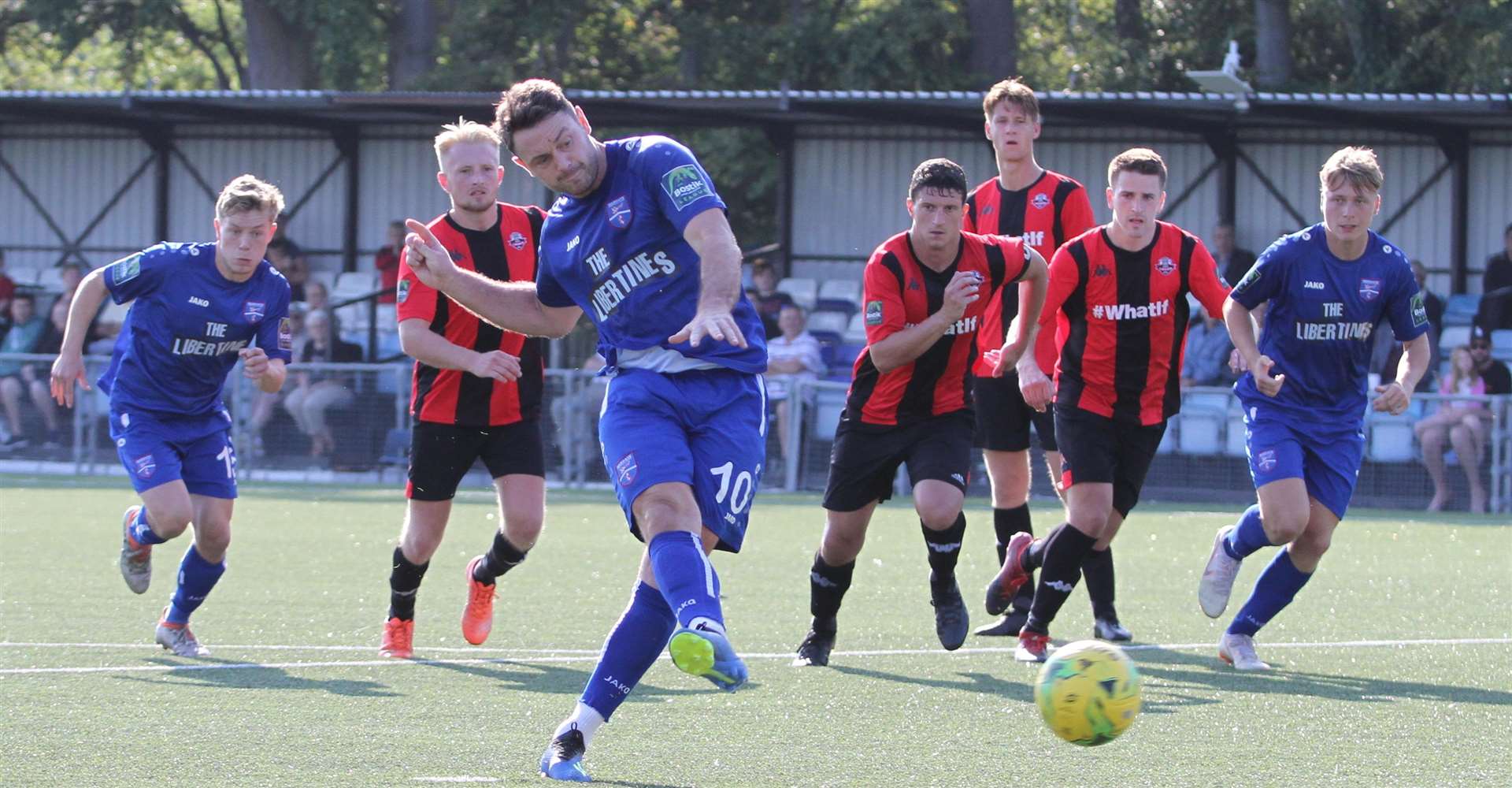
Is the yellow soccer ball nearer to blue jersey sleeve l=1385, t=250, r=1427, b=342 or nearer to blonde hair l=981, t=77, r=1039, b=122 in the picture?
blue jersey sleeve l=1385, t=250, r=1427, b=342

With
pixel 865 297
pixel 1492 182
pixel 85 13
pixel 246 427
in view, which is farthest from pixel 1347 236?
pixel 85 13

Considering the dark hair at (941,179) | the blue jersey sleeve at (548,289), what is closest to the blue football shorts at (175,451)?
the blue jersey sleeve at (548,289)

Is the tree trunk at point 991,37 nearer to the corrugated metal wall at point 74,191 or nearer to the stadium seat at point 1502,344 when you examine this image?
the stadium seat at point 1502,344

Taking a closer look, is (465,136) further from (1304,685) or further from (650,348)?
(1304,685)

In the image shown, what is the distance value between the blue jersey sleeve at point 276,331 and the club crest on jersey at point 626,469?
10.4ft

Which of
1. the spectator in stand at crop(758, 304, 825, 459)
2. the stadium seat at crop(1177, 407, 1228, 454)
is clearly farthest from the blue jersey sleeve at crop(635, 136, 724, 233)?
the spectator in stand at crop(758, 304, 825, 459)

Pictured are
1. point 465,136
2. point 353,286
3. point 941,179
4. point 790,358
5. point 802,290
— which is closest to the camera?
point 941,179

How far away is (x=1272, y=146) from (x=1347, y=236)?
46.5ft

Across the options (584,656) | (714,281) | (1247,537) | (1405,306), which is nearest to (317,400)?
(584,656)

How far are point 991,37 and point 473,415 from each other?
19.0 meters

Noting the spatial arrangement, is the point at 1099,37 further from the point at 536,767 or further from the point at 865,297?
the point at 536,767

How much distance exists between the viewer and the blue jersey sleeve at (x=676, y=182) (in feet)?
16.8

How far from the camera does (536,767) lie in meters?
5.23

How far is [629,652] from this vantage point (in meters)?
5.10
